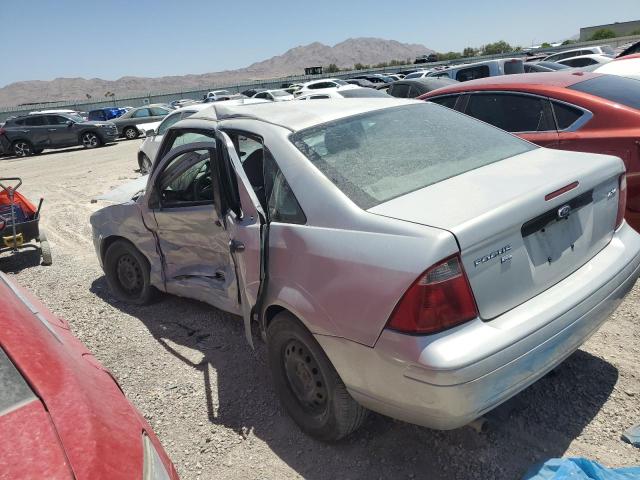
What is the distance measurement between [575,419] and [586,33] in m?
95.9

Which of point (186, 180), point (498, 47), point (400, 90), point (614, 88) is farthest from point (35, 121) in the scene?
point (498, 47)

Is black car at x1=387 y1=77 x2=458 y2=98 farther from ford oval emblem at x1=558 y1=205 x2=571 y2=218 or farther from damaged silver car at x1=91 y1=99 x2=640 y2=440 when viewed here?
ford oval emblem at x1=558 y1=205 x2=571 y2=218

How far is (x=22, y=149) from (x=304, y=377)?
22717 mm

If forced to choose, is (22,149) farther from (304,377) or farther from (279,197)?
(304,377)

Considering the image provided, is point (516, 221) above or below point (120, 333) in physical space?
above

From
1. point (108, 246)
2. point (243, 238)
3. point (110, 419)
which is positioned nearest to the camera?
point (110, 419)

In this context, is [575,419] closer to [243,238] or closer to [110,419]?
[243,238]

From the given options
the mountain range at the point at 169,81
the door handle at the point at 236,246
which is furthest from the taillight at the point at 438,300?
the mountain range at the point at 169,81

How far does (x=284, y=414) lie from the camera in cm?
305

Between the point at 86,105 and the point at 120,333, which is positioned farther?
the point at 86,105

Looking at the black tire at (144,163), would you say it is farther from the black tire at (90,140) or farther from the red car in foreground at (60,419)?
the black tire at (90,140)

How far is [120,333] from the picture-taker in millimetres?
4352

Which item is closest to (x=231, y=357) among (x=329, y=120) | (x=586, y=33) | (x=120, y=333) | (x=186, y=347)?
(x=186, y=347)

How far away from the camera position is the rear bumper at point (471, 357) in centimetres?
198
